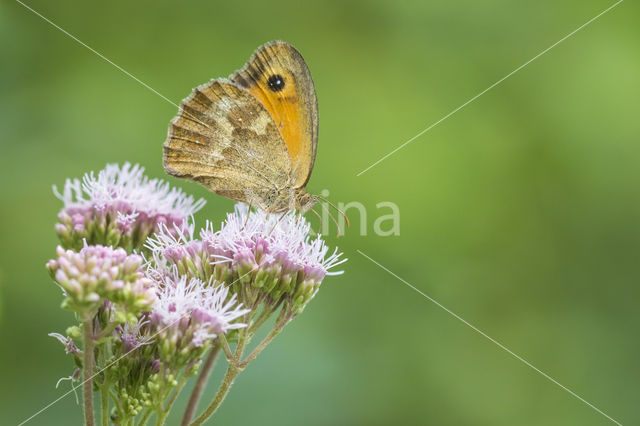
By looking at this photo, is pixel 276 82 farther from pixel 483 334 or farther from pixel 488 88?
pixel 483 334

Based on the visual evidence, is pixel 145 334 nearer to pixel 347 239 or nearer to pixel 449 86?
pixel 347 239

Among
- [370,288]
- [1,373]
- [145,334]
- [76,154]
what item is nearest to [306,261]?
[145,334]

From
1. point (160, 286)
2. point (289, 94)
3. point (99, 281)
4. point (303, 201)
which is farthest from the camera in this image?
point (303, 201)

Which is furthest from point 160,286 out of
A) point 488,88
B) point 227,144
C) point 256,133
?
point 488,88

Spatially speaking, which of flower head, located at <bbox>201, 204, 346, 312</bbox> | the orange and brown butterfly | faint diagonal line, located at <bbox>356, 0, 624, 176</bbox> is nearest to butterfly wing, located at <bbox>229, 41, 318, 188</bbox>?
the orange and brown butterfly

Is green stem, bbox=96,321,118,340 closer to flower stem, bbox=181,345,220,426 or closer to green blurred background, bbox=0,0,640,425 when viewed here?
flower stem, bbox=181,345,220,426

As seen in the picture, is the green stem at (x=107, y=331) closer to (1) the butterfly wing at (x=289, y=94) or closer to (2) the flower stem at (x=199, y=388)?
(2) the flower stem at (x=199, y=388)

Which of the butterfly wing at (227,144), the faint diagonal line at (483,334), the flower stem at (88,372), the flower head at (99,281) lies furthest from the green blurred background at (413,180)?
the flower head at (99,281)
